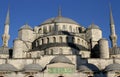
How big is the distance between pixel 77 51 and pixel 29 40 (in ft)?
24.1

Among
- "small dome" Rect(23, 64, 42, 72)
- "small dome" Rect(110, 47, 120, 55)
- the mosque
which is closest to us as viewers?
the mosque

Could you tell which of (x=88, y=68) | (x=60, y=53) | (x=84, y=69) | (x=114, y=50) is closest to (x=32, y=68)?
(x=60, y=53)

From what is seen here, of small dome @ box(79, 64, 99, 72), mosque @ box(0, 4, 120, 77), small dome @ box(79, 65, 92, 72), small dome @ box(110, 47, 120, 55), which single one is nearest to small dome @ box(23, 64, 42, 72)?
mosque @ box(0, 4, 120, 77)

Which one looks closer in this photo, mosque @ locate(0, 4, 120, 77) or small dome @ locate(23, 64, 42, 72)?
mosque @ locate(0, 4, 120, 77)

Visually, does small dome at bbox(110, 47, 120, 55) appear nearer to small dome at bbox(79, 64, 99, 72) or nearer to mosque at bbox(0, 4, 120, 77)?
mosque at bbox(0, 4, 120, 77)

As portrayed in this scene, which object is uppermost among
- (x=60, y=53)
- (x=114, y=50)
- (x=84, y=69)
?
(x=114, y=50)

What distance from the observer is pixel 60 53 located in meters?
28.5

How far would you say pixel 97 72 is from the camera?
24.7 metres

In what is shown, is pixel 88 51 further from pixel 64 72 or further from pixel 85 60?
pixel 64 72

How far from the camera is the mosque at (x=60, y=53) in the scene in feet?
80.0

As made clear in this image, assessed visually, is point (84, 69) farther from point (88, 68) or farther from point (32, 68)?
point (32, 68)

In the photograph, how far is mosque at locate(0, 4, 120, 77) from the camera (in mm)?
24375

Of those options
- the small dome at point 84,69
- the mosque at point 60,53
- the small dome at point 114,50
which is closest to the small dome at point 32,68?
the mosque at point 60,53

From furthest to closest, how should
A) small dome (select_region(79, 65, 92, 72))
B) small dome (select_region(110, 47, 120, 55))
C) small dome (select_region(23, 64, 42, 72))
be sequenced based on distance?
small dome (select_region(110, 47, 120, 55)), small dome (select_region(79, 65, 92, 72)), small dome (select_region(23, 64, 42, 72))
